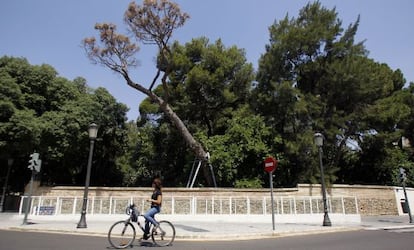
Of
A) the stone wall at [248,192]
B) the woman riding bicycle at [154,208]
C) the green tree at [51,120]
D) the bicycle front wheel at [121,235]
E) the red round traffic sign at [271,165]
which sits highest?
the green tree at [51,120]

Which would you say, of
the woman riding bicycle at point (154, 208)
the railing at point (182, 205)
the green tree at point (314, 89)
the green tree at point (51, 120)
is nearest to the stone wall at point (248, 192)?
the railing at point (182, 205)

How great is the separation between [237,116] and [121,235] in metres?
19.1

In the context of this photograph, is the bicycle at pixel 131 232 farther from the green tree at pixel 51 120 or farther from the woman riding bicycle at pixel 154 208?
the green tree at pixel 51 120

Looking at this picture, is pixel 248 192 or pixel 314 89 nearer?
pixel 248 192

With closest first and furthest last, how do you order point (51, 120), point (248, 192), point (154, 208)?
point (154, 208) < point (248, 192) < point (51, 120)

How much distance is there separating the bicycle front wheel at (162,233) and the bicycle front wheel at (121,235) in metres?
0.68

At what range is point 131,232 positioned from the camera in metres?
8.99

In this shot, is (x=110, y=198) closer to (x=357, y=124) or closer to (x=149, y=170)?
(x=149, y=170)

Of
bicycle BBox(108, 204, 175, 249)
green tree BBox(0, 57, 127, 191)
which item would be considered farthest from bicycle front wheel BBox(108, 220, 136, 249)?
green tree BBox(0, 57, 127, 191)

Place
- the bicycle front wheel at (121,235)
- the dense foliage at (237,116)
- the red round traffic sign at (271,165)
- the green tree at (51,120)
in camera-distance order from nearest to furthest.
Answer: the bicycle front wheel at (121,235), the red round traffic sign at (271,165), the green tree at (51,120), the dense foliage at (237,116)

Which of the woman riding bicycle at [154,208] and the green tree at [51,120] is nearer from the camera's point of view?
the woman riding bicycle at [154,208]

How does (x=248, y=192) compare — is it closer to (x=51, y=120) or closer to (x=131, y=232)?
(x=131, y=232)

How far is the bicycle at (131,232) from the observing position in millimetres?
8828

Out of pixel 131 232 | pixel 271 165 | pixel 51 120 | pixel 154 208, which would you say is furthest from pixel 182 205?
pixel 51 120
